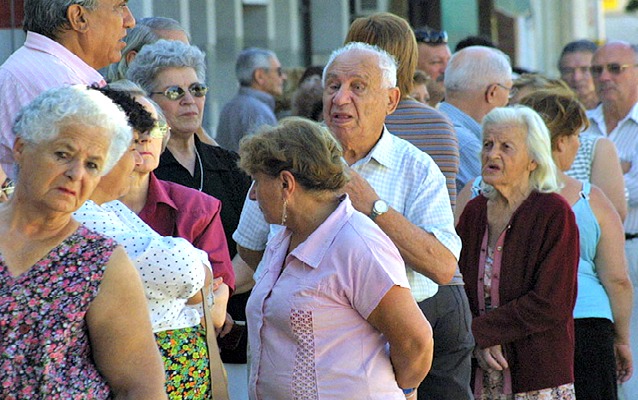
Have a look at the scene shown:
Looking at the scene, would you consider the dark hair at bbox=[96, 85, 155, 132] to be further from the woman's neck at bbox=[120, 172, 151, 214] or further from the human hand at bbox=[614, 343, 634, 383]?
the human hand at bbox=[614, 343, 634, 383]

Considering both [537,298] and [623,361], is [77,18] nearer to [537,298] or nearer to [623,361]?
[537,298]

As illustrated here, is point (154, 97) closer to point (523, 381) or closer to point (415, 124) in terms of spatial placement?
point (415, 124)

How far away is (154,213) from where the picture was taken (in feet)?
13.1

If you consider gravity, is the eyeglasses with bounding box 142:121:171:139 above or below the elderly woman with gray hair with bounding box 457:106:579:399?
above

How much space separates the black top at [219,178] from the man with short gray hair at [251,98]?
2854mm

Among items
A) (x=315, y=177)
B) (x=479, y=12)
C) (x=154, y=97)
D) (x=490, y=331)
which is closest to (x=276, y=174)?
(x=315, y=177)

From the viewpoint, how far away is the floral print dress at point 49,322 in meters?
2.98

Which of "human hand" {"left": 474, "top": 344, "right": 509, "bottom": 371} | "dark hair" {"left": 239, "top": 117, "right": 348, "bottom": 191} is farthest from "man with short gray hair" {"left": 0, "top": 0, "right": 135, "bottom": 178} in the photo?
"human hand" {"left": 474, "top": 344, "right": 509, "bottom": 371}

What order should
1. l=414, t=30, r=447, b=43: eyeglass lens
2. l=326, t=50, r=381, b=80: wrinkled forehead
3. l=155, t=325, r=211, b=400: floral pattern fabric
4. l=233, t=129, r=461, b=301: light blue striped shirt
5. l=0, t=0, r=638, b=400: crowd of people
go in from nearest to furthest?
l=0, t=0, r=638, b=400: crowd of people → l=155, t=325, r=211, b=400: floral pattern fabric → l=233, t=129, r=461, b=301: light blue striped shirt → l=326, t=50, r=381, b=80: wrinkled forehead → l=414, t=30, r=447, b=43: eyeglass lens

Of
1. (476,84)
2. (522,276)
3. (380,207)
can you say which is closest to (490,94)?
(476,84)

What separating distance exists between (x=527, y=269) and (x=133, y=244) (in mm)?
2493

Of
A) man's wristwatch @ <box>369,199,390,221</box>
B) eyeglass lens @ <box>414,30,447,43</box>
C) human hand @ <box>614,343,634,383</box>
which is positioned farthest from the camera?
eyeglass lens @ <box>414,30,447,43</box>

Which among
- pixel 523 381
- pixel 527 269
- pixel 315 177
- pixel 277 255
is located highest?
pixel 315 177

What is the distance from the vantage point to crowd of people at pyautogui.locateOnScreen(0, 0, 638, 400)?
3.10 meters
